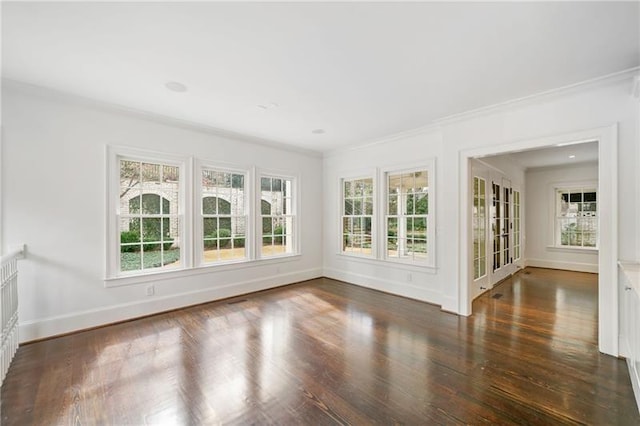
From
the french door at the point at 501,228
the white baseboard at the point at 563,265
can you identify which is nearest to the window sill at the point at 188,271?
the french door at the point at 501,228

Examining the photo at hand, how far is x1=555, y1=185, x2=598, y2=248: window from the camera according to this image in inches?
265

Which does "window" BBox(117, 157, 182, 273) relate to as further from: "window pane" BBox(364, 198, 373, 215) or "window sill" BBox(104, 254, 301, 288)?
"window pane" BBox(364, 198, 373, 215)

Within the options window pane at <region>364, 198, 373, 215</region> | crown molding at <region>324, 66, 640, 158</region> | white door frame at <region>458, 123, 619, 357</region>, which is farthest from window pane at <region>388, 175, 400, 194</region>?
white door frame at <region>458, 123, 619, 357</region>

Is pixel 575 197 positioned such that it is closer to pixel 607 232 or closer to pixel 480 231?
pixel 480 231

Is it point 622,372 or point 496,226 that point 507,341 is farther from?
point 496,226

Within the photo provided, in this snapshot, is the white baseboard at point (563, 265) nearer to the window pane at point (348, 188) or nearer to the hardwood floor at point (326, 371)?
the hardwood floor at point (326, 371)

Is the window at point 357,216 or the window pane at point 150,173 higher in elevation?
the window pane at point 150,173

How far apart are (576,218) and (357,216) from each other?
19.3 feet

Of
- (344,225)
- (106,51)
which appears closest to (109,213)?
(106,51)

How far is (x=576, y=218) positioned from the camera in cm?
697

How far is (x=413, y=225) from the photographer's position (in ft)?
15.6

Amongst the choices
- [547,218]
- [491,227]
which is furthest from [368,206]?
[547,218]

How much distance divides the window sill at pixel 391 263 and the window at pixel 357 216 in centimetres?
10

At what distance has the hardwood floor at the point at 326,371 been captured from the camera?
6.38ft
